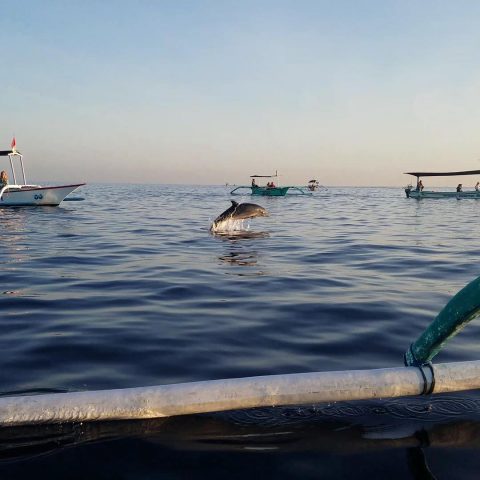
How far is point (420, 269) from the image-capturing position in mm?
10984

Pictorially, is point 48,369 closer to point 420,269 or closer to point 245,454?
point 245,454

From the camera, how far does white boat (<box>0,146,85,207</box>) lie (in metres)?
30.4

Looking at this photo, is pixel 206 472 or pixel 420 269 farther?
pixel 420 269

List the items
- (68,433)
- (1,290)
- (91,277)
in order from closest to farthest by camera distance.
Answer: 1. (68,433)
2. (1,290)
3. (91,277)

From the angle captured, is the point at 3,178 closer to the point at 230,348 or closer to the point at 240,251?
the point at 240,251

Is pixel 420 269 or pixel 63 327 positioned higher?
pixel 63 327

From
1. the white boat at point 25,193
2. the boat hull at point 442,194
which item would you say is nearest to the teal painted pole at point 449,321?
the white boat at point 25,193

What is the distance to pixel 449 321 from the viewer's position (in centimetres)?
327

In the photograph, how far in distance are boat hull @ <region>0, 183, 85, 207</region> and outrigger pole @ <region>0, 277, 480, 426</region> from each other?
30040 mm

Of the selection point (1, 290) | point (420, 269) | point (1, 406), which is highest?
point (1, 406)

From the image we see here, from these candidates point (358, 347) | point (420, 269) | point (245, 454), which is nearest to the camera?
point (245, 454)

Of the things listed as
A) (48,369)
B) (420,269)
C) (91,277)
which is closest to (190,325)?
(48,369)

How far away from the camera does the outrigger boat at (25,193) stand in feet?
99.9

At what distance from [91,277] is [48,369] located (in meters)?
5.21
